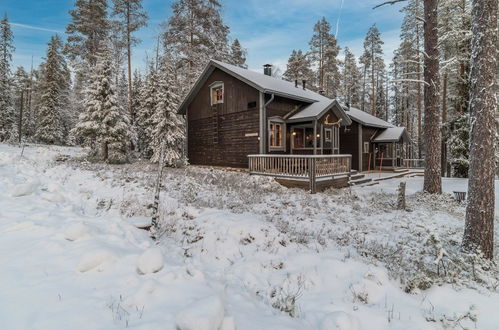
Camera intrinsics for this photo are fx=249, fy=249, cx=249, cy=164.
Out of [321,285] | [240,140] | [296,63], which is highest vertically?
[296,63]

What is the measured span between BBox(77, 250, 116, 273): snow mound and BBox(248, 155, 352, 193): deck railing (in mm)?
8728

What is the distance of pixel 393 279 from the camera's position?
3832 millimetres

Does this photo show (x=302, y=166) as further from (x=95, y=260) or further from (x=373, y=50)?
(x=373, y=50)

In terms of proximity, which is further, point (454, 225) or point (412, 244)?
point (454, 225)

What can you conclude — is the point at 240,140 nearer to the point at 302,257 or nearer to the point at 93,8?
the point at 302,257

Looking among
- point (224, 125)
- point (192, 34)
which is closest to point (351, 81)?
point (192, 34)

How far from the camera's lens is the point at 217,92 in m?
17.0

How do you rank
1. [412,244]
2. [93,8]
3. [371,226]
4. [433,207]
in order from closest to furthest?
[412,244], [371,226], [433,207], [93,8]

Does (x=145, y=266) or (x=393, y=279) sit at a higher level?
(x=145, y=266)

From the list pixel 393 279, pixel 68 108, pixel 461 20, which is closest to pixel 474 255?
pixel 393 279

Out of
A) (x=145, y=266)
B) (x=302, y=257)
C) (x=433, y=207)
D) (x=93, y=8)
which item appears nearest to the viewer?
(x=145, y=266)

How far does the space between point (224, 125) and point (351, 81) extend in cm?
3119

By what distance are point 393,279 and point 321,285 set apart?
1158 millimetres

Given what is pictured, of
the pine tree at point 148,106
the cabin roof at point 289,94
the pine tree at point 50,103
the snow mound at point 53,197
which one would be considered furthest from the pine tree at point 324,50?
the snow mound at point 53,197
